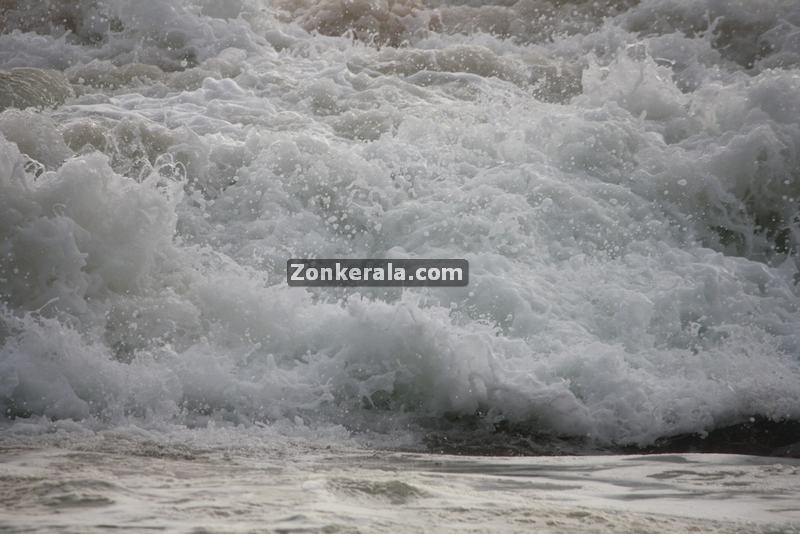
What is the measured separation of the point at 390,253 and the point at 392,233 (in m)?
0.24

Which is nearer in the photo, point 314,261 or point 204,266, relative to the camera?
point 204,266

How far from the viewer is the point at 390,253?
19.0 feet

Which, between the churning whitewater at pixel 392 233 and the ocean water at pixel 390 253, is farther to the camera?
the churning whitewater at pixel 392 233

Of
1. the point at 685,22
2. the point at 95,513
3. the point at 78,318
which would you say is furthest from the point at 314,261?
the point at 685,22

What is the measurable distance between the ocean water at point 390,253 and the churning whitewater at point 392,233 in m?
0.02

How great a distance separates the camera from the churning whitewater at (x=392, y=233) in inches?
A: 171

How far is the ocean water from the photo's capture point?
4.05 metres

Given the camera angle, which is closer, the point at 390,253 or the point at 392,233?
the point at 390,253

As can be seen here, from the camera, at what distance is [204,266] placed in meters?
5.23

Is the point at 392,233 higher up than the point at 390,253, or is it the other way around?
the point at 392,233

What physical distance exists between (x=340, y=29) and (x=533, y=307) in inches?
236

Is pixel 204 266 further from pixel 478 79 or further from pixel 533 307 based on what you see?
pixel 478 79

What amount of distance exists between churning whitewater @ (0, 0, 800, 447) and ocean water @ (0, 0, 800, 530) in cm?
2

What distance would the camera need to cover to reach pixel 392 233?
6.01 metres
